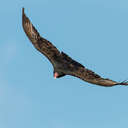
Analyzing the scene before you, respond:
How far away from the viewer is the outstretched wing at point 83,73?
28938mm

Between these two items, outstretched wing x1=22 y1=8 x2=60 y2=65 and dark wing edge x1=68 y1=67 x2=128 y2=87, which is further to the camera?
outstretched wing x1=22 y1=8 x2=60 y2=65

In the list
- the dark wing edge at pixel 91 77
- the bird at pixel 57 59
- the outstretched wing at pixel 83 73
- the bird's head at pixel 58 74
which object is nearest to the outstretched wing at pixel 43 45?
the bird at pixel 57 59

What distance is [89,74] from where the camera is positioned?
30062 millimetres

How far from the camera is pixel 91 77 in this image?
2991 centimetres

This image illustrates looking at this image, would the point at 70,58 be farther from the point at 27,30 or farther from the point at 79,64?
the point at 27,30

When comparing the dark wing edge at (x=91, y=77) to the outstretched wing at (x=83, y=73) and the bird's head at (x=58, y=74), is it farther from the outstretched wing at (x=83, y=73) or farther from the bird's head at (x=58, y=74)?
the bird's head at (x=58, y=74)

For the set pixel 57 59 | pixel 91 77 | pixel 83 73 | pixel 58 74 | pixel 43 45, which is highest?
pixel 43 45

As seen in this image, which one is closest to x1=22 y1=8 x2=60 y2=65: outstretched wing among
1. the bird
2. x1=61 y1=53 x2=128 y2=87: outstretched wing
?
the bird

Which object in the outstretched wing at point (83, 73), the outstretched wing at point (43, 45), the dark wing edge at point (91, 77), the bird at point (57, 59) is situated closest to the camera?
the dark wing edge at point (91, 77)

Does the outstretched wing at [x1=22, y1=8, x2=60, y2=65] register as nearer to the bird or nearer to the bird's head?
the bird

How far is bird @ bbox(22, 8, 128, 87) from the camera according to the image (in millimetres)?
29984

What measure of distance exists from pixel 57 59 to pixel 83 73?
186 centimetres

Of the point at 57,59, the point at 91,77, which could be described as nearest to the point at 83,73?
the point at 91,77

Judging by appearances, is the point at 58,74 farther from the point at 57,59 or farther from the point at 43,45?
the point at 43,45
